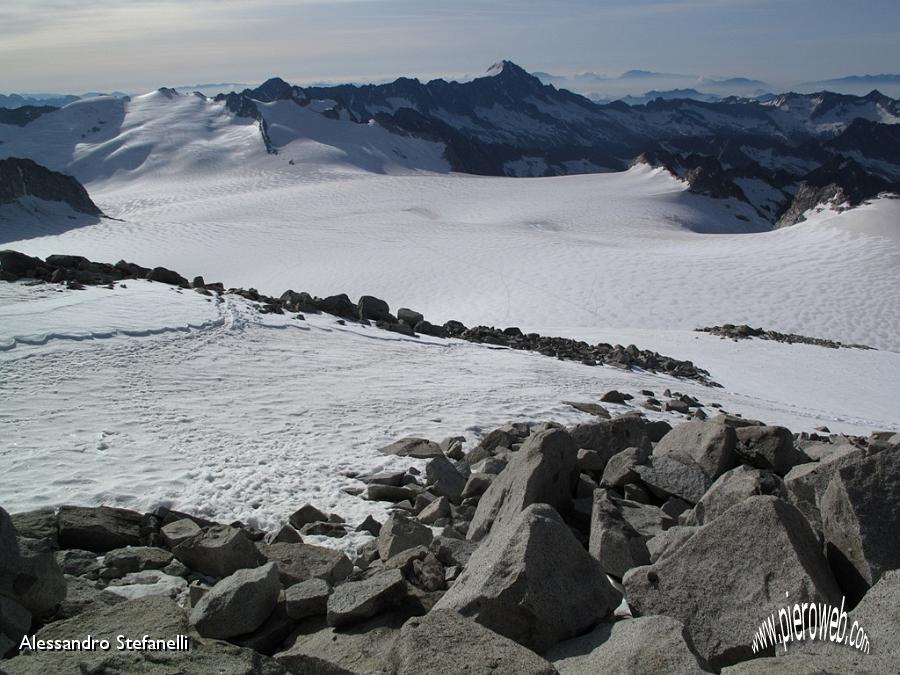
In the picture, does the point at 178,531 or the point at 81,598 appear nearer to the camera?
the point at 81,598

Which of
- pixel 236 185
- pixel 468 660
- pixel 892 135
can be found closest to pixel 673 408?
pixel 468 660

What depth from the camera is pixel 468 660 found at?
335 cm

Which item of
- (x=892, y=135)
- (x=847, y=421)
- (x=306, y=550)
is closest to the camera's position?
(x=306, y=550)

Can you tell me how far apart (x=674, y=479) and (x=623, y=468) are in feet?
1.53

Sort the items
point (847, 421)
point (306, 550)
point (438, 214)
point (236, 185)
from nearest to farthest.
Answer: point (306, 550)
point (847, 421)
point (438, 214)
point (236, 185)

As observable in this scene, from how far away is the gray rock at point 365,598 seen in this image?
13.5 feet

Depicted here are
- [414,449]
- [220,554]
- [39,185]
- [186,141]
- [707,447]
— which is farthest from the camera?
[186,141]

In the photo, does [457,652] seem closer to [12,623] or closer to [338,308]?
[12,623]

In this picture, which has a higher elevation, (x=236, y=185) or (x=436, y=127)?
(x=436, y=127)

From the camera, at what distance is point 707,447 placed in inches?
269

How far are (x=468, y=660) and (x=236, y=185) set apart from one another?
66801mm

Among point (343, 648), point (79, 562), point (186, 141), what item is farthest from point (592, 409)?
point (186, 141)

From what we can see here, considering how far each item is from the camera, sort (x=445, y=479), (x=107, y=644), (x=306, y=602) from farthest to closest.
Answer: (x=445, y=479)
(x=306, y=602)
(x=107, y=644)

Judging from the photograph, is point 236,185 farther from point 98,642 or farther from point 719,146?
point 719,146
